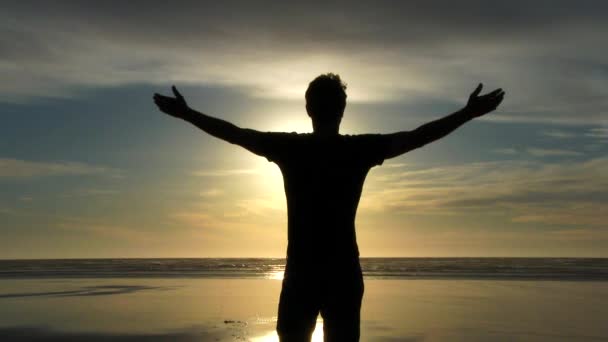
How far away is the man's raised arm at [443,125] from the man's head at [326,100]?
285mm

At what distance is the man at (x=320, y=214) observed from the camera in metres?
2.96

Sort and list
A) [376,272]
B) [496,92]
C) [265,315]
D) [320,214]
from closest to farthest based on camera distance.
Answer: [320,214]
[496,92]
[265,315]
[376,272]

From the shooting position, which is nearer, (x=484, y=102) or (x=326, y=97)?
(x=326, y=97)

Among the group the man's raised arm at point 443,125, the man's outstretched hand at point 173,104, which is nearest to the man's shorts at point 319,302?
the man's raised arm at point 443,125

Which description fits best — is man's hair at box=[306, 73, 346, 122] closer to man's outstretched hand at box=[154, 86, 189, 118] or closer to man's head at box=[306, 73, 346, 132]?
man's head at box=[306, 73, 346, 132]

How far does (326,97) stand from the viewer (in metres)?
3.08

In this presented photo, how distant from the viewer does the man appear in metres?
2.96

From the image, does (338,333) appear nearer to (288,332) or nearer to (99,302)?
(288,332)

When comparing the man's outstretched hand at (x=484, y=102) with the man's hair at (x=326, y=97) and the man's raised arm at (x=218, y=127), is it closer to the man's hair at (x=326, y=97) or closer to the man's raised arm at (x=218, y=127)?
the man's hair at (x=326, y=97)

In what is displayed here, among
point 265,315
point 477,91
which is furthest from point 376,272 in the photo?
point 477,91

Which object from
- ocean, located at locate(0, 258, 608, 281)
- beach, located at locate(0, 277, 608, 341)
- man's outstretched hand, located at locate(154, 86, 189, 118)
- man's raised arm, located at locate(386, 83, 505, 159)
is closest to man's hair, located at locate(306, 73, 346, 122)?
man's raised arm, located at locate(386, 83, 505, 159)

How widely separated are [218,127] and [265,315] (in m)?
11.5

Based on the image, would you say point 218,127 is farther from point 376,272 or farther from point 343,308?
point 376,272

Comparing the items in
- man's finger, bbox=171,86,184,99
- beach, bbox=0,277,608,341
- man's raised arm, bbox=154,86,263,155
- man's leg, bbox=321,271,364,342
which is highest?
man's finger, bbox=171,86,184,99
